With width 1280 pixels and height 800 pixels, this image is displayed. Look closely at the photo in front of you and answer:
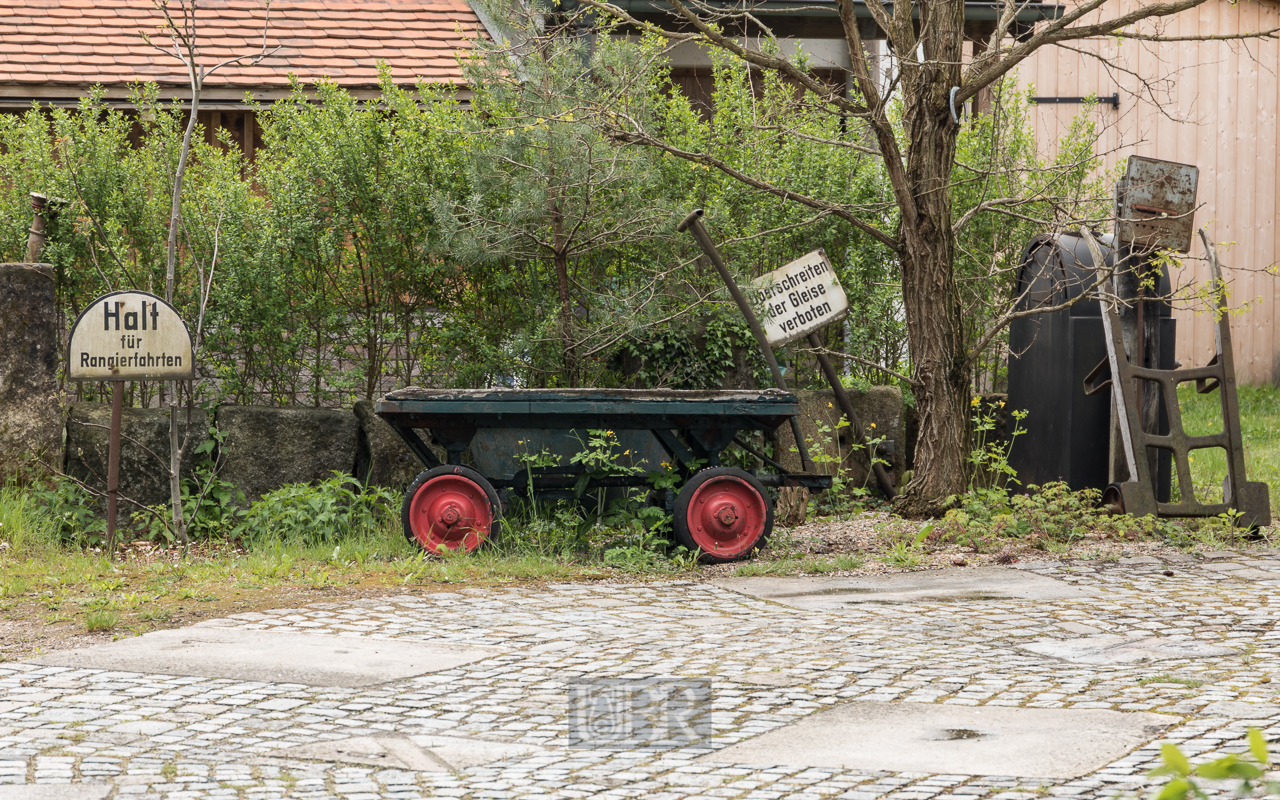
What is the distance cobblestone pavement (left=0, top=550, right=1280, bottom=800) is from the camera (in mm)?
3412

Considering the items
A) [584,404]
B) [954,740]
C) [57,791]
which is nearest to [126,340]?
[584,404]

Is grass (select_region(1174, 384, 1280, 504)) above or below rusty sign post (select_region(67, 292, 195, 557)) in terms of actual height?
below

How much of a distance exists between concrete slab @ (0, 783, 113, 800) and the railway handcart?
366cm

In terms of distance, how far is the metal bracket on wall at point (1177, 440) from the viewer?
755 centimetres

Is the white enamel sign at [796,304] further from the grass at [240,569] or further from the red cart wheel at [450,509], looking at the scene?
the red cart wheel at [450,509]

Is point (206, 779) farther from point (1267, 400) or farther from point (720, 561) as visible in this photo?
point (1267, 400)

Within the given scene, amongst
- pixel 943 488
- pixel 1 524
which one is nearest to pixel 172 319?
pixel 1 524

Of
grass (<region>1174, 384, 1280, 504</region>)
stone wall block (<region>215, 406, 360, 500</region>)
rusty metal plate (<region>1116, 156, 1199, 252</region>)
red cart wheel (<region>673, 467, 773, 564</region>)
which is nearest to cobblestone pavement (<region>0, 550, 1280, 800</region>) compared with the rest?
red cart wheel (<region>673, 467, 773, 564</region>)

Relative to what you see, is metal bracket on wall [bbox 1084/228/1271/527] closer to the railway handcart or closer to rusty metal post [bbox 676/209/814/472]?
rusty metal post [bbox 676/209/814/472]

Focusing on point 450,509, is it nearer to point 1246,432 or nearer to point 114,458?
point 114,458

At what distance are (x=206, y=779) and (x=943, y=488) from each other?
570cm

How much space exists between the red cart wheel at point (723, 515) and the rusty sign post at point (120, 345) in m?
2.90

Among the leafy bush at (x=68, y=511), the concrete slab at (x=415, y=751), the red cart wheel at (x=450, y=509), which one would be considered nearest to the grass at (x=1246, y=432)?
the red cart wheel at (x=450, y=509)

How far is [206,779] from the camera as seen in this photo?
135 inches
